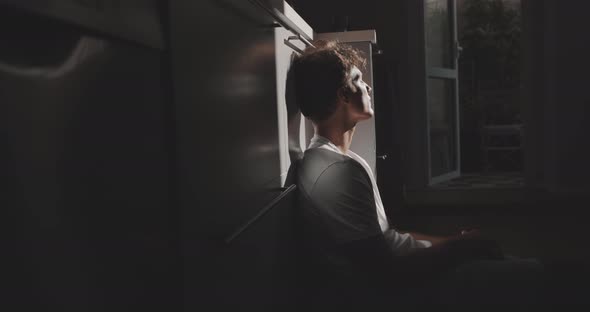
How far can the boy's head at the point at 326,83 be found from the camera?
64.7 inches

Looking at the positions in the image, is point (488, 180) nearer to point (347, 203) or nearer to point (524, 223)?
point (524, 223)

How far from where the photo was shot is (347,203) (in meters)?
1.29

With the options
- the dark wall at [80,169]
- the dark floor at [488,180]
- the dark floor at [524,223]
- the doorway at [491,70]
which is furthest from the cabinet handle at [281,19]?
the doorway at [491,70]

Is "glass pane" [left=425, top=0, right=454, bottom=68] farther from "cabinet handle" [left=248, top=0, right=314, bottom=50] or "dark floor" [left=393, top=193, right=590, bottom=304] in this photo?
"cabinet handle" [left=248, top=0, right=314, bottom=50]

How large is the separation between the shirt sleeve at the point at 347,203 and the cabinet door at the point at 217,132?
5.7 inches

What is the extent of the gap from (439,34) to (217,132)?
4.60 m

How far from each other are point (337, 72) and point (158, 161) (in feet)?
3.16

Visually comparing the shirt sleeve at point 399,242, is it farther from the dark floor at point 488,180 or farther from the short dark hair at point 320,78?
the dark floor at point 488,180

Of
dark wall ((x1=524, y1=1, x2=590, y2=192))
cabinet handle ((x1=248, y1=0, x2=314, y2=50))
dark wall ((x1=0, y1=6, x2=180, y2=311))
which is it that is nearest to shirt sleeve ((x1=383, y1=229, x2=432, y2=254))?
cabinet handle ((x1=248, y1=0, x2=314, y2=50))

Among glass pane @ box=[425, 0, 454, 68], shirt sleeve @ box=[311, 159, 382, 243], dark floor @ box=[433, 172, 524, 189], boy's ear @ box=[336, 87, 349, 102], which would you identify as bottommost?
dark floor @ box=[433, 172, 524, 189]

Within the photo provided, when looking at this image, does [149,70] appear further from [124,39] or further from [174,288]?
[174,288]

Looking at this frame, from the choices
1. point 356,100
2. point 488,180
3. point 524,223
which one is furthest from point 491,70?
point 356,100

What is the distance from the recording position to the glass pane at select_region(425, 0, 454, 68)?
4961 millimetres

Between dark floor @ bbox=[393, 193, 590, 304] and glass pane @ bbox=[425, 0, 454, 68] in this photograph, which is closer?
dark floor @ bbox=[393, 193, 590, 304]
